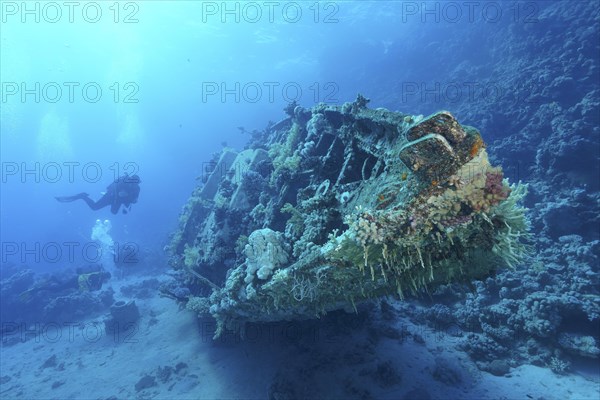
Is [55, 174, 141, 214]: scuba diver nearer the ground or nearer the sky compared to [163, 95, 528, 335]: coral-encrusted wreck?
nearer the sky

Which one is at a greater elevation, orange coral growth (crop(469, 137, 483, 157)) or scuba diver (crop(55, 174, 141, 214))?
scuba diver (crop(55, 174, 141, 214))

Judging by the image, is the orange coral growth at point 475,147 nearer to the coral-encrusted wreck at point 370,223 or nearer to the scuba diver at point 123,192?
the coral-encrusted wreck at point 370,223

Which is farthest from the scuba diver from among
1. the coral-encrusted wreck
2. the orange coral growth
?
the orange coral growth

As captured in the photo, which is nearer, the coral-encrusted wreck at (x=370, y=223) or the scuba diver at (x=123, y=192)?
the coral-encrusted wreck at (x=370, y=223)

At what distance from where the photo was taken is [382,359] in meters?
7.81

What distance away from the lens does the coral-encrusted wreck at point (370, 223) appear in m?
2.96

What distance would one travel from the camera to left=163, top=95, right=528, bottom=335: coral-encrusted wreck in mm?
2959

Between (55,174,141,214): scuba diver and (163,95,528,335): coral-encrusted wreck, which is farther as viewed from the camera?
(55,174,141,214): scuba diver

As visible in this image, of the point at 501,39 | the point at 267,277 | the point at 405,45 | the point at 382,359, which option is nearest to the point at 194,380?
the point at 382,359

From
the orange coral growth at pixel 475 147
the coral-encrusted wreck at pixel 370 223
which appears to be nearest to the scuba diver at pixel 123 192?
the coral-encrusted wreck at pixel 370 223

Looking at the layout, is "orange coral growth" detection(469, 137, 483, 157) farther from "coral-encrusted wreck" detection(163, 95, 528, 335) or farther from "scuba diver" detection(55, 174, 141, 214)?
"scuba diver" detection(55, 174, 141, 214)

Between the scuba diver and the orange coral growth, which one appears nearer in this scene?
the orange coral growth

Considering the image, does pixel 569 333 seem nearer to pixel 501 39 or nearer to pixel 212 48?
pixel 501 39

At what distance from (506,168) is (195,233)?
593 inches
